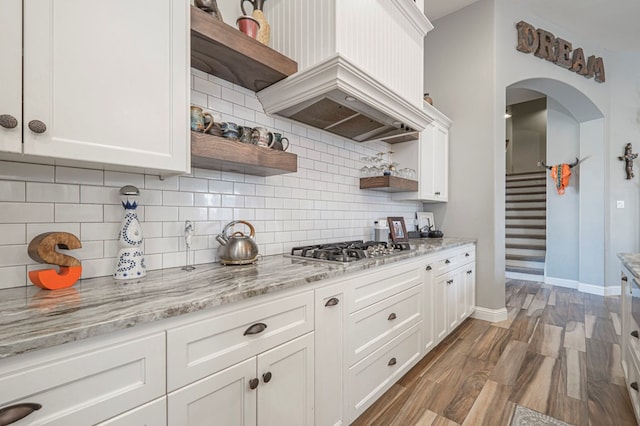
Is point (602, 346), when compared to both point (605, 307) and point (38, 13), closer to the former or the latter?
point (605, 307)

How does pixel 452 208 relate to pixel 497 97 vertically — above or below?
below

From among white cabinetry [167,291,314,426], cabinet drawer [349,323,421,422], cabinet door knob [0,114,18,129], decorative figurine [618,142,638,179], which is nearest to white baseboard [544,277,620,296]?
decorative figurine [618,142,638,179]

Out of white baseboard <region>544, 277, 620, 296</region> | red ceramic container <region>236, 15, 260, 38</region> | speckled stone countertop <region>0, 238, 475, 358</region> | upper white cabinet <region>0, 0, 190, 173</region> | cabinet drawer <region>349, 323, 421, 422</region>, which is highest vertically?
red ceramic container <region>236, 15, 260, 38</region>

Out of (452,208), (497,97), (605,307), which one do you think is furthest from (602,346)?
(497,97)

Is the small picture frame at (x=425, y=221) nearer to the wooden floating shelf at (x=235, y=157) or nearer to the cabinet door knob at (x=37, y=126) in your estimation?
the wooden floating shelf at (x=235, y=157)

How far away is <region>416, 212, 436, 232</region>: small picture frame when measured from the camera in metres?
3.34

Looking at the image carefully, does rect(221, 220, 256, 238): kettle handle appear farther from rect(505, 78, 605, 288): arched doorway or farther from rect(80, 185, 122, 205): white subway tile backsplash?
rect(505, 78, 605, 288): arched doorway

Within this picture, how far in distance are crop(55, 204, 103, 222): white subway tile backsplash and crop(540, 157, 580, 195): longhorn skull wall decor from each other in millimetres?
5629

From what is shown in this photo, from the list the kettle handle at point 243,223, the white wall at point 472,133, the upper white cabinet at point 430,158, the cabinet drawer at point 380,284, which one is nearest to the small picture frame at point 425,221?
the white wall at point 472,133

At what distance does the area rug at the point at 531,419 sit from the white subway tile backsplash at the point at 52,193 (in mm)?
2404

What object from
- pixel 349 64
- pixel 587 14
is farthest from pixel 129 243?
pixel 587 14

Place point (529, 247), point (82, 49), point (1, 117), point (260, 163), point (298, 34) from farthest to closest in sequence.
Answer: point (529, 247), point (298, 34), point (260, 163), point (82, 49), point (1, 117)

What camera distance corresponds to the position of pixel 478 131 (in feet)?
10.5

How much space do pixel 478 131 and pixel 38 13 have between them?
3515 millimetres
